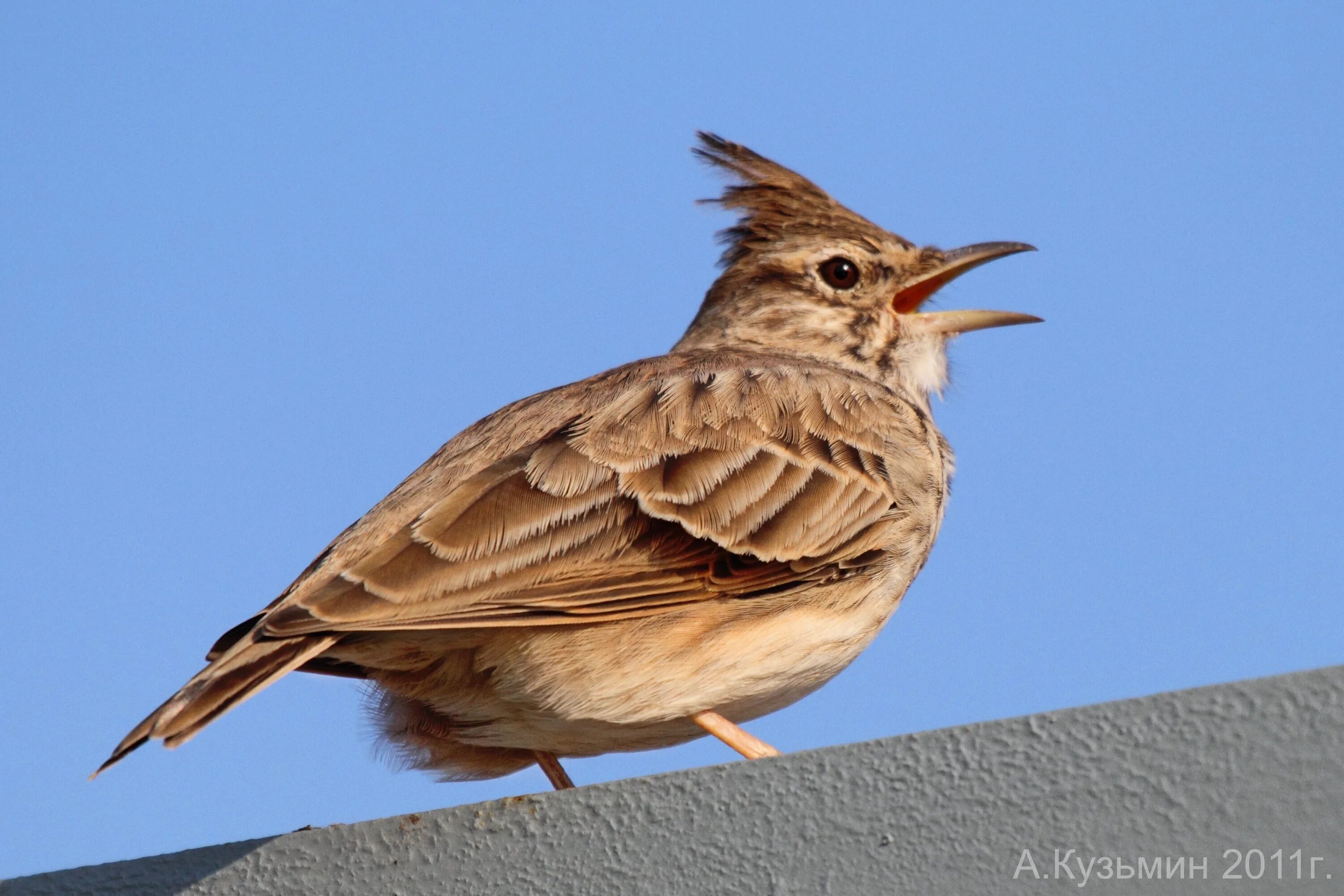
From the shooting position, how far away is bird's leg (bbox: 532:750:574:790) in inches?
213

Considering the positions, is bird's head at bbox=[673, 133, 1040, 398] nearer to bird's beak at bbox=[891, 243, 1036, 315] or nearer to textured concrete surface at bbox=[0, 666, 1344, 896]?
bird's beak at bbox=[891, 243, 1036, 315]

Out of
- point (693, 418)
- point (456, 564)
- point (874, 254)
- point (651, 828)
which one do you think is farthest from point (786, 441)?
point (651, 828)

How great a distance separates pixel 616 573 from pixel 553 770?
4.16ft

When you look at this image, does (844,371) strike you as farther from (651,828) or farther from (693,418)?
(651,828)

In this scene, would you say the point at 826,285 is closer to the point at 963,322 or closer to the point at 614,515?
the point at 963,322

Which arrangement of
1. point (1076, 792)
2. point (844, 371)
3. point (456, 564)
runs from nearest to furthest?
point (1076, 792) < point (456, 564) < point (844, 371)

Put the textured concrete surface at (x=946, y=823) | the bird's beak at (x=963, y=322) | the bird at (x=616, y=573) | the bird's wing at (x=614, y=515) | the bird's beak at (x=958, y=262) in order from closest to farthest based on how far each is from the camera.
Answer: the textured concrete surface at (x=946, y=823) → the bird's wing at (x=614, y=515) → the bird at (x=616, y=573) → the bird's beak at (x=963, y=322) → the bird's beak at (x=958, y=262)

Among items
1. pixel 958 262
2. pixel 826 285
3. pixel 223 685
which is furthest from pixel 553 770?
pixel 958 262

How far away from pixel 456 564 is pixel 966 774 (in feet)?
6.38

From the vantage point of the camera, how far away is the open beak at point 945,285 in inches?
261

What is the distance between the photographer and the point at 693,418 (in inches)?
202

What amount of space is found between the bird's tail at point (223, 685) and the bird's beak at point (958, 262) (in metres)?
3.79

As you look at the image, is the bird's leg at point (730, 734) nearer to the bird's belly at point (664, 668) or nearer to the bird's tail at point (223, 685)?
the bird's belly at point (664, 668)

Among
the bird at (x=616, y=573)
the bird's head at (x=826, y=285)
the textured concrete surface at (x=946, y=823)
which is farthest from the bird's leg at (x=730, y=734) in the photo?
the bird's head at (x=826, y=285)
